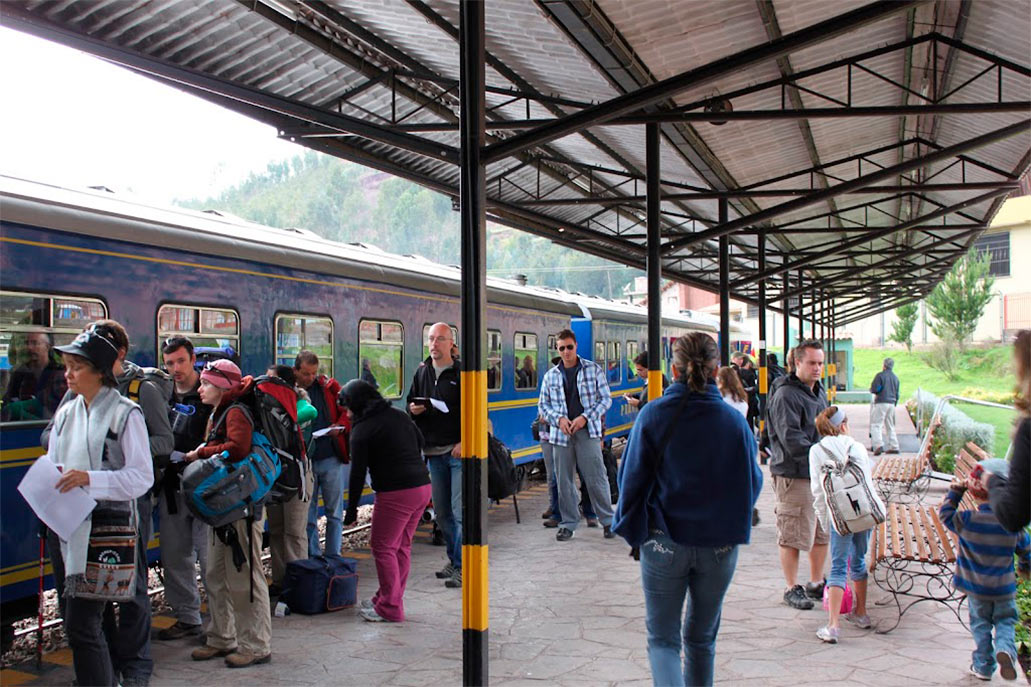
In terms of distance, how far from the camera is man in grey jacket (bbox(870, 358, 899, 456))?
15875 mm

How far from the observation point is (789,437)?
634 centimetres

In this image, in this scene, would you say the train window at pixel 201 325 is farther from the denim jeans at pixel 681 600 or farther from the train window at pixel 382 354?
the denim jeans at pixel 681 600

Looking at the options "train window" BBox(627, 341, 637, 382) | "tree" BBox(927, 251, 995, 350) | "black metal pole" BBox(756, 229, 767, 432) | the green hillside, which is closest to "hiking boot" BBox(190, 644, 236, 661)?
"black metal pole" BBox(756, 229, 767, 432)

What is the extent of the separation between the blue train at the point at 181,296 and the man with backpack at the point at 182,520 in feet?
A: 2.09

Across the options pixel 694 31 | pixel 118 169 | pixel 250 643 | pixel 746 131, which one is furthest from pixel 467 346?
pixel 118 169

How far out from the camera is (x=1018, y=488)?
136 inches

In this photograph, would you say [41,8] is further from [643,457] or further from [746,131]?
[746,131]

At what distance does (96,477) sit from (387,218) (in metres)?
107

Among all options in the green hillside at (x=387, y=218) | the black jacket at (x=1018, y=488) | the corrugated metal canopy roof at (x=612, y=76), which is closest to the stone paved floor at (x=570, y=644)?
the black jacket at (x=1018, y=488)

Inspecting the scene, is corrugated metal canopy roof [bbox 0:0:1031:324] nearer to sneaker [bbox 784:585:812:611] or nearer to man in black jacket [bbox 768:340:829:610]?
man in black jacket [bbox 768:340:829:610]

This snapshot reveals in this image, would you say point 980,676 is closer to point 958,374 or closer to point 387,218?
point 958,374

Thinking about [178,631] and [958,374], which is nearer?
[178,631]

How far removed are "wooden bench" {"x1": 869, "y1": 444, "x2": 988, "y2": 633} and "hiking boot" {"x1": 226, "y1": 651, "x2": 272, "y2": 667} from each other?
4.08 metres

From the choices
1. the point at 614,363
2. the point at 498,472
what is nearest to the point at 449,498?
the point at 498,472
